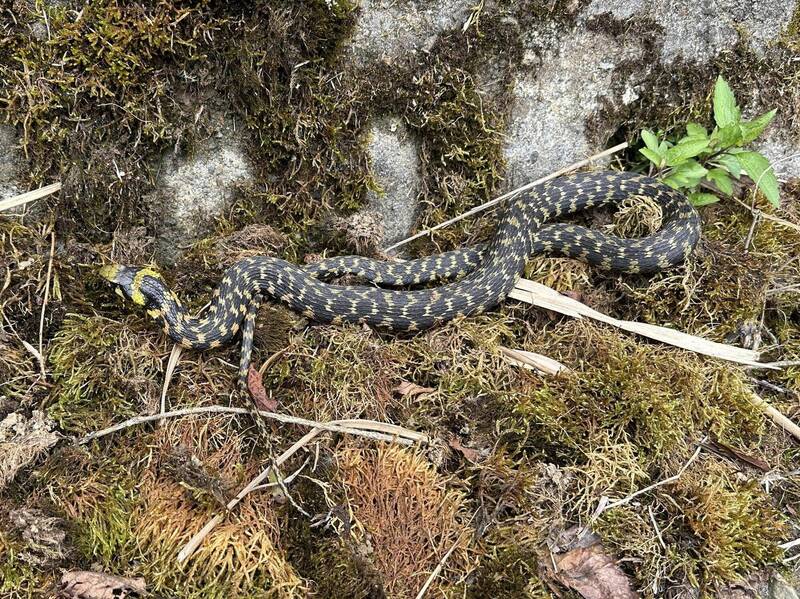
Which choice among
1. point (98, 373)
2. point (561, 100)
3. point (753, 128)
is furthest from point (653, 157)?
point (98, 373)

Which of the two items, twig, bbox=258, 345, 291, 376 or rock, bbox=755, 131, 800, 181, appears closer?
twig, bbox=258, 345, 291, 376

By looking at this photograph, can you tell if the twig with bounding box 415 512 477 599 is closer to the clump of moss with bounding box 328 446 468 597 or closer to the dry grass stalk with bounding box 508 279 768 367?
the clump of moss with bounding box 328 446 468 597

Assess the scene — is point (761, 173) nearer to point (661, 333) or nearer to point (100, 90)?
point (661, 333)

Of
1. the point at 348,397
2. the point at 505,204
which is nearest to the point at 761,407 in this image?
the point at 505,204

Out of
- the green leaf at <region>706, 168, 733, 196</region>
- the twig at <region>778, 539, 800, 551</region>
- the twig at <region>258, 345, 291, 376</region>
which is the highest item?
the green leaf at <region>706, 168, 733, 196</region>

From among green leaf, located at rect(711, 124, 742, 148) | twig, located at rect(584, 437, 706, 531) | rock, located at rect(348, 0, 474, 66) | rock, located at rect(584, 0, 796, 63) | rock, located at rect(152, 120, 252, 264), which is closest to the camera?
twig, located at rect(584, 437, 706, 531)

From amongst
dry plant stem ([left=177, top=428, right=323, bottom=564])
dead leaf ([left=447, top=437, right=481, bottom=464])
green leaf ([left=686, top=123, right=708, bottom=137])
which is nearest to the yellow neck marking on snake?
dry plant stem ([left=177, top=428, right=323, bottom=564])
